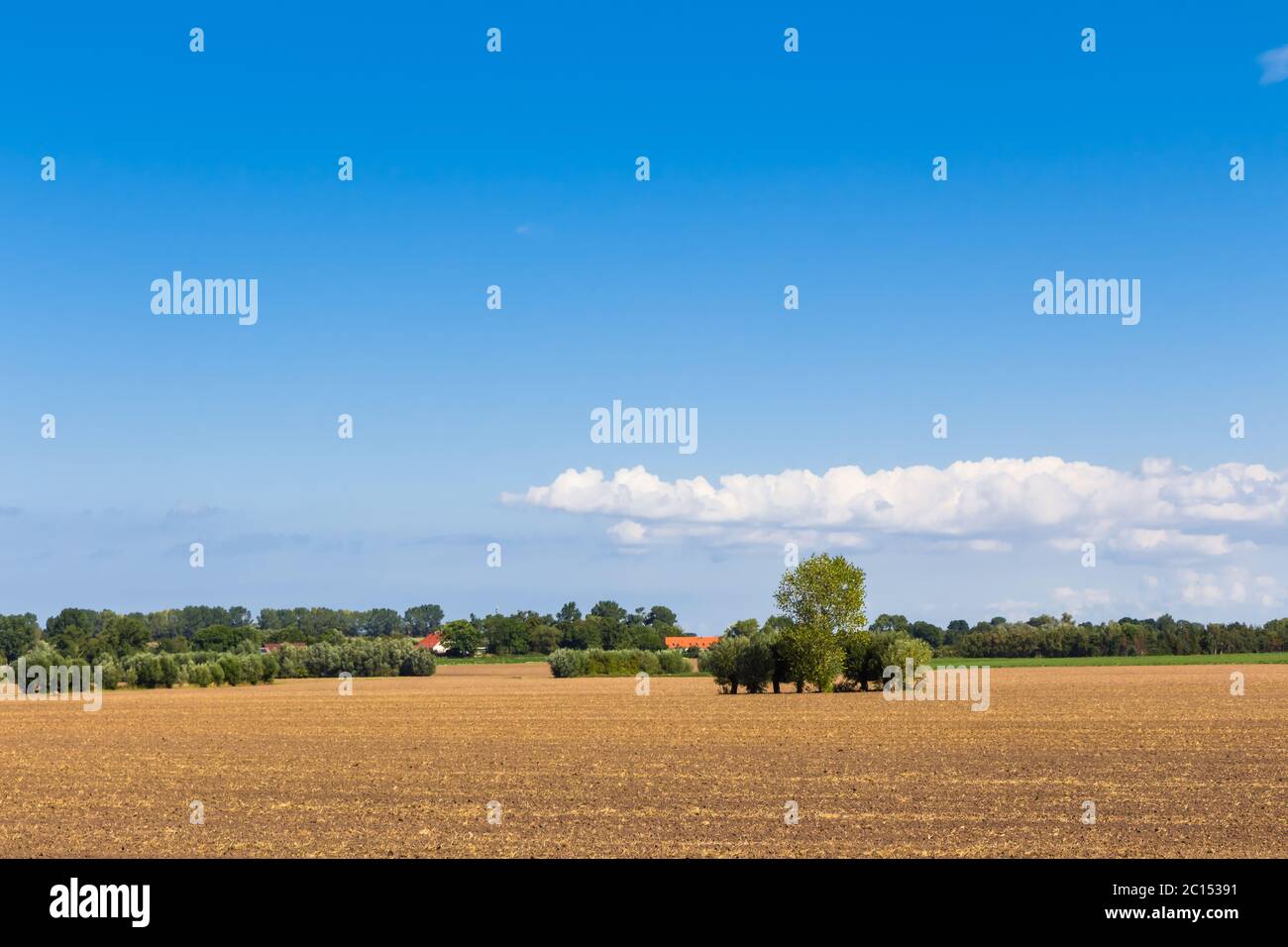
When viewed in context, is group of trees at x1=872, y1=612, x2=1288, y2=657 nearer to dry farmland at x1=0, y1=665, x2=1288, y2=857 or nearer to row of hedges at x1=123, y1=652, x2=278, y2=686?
row of hedges at x1=123, y1=652, x2=278, y2=686

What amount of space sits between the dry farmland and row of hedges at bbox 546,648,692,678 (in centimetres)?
7350

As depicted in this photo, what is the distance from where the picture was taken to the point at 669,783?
28.8 metres

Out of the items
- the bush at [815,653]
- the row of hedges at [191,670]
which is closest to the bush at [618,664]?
the row of hedges at [191,670]

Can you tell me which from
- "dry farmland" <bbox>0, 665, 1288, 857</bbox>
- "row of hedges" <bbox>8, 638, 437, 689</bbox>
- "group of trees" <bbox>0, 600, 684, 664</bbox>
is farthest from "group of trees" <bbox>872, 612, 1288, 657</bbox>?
"dry farmland" <bbox>0, 665, 1288, 857</bbox>

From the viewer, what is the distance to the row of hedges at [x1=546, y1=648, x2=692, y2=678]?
→ 133 meters

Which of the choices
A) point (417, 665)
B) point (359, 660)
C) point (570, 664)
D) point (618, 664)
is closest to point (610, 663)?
point (618, 664)

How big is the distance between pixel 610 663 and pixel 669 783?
350 feet

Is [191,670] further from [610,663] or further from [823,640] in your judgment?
[823,640]

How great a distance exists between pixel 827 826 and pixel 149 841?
12.0 meters

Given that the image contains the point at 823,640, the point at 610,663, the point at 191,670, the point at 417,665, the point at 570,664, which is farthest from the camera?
the point at 417,665

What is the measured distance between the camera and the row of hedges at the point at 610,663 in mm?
133250
